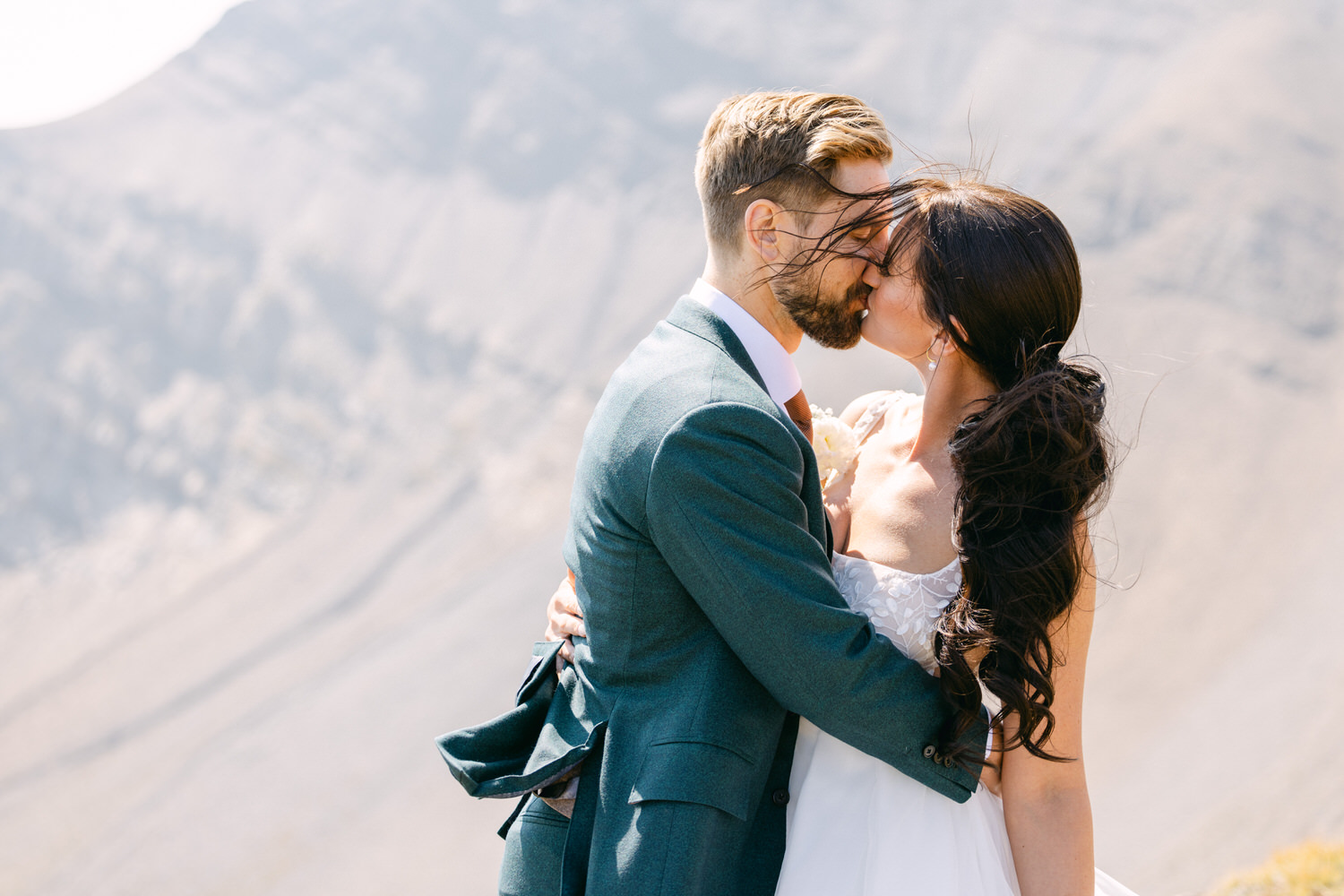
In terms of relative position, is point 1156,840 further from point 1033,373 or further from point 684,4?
point 684,4

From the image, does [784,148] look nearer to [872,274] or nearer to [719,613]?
[872,274]

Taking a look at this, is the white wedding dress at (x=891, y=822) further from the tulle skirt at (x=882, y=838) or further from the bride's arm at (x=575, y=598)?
the bride's arm at (x=575, y=598)

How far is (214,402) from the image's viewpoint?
3064 cm

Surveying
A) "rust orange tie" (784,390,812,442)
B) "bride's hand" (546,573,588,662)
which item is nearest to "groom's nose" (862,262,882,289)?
"rust orange tie" (784,390,812,442)

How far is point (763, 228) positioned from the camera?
281 centimetres

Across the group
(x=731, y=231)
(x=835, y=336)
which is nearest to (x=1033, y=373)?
(x=835, y=336)

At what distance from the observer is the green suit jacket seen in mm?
2320

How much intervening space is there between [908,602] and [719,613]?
1.68 feet

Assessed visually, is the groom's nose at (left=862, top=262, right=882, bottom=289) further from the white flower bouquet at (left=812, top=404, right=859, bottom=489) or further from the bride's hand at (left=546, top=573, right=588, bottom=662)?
the bride's hand at (left=546, top=573, right=588, bottom=662)

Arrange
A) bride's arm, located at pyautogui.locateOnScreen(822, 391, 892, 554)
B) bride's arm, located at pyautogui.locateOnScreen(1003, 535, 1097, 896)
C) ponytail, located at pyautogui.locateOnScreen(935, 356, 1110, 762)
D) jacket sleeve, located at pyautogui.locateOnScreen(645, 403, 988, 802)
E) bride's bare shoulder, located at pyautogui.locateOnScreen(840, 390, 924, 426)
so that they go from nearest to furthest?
jacket sleeve, located at pyautogui.locateOnScreen(645, 403, 988, 802) → ponytail, located at pyautogui.locateOnScreen(935, 356, 1110, 762) → bride's arm, located at pyautogui.locateOnScreen(1003, 535, 1097, 896) → bride's arm, located at pyautogui.locateOnScreen(822, 391, 892, 554) → bride's bare shoulder, located at pyautogui.locateOnScreen(840, 390, 924, 426)

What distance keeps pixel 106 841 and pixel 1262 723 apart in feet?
59.7

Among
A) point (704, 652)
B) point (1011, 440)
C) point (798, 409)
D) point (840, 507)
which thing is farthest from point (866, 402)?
point (704, 652)

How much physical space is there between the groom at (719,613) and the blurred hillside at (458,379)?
37.9ft

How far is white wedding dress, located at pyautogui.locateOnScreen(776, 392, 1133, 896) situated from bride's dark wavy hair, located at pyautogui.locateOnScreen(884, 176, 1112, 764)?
89 mm
